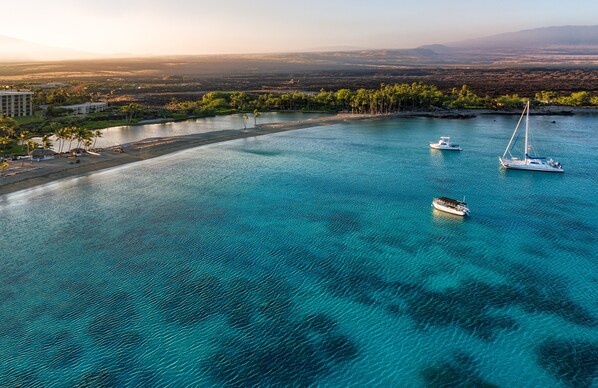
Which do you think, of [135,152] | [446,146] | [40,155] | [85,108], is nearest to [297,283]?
[40,155]

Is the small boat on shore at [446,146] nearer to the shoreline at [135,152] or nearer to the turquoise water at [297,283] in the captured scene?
the turquoise water at [297,283]

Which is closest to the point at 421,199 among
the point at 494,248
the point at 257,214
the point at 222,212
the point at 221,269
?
the point at 494,248

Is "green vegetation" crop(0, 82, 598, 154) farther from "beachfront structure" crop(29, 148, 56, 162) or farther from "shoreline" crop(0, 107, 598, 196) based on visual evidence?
"beachfront structure" crop(29, 148, 56, 162)

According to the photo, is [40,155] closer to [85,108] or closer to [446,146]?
[85,108]

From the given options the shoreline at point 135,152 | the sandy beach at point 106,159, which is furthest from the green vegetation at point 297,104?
the sandy beach at point 106,159

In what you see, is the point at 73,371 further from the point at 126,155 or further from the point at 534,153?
the point at 534,153

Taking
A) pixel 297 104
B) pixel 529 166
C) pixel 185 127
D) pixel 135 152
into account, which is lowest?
pixel 529 166

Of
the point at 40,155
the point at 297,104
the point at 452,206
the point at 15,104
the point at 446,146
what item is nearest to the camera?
the point at 452,206
